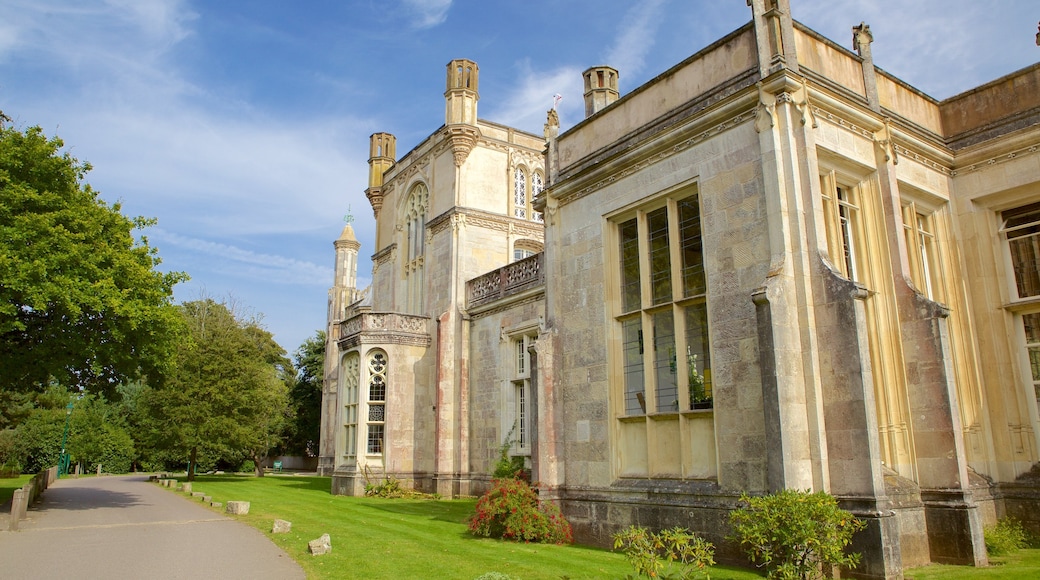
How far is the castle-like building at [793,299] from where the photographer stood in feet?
30.8

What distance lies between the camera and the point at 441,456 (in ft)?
77.9

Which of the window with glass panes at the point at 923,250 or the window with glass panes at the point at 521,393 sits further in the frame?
the window with glass panes at the point at 521,393

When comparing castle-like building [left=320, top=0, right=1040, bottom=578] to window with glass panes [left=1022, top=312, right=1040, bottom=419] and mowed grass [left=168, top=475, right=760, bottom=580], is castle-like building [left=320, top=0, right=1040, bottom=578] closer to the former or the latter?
window with glass panes [left=1022, top=312, right=1040, bottom=419]

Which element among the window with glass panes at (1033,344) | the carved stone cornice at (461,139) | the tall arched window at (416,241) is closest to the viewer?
the window with glass panes at (1033,344)

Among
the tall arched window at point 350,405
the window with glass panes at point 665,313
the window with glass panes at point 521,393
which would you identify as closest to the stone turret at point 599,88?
the window with glass panes at point 665,313

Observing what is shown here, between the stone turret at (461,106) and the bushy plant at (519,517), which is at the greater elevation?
the stone turret at (461,106)

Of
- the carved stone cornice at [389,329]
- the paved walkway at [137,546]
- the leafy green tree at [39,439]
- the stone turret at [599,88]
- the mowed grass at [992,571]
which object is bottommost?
the paved walkway at [137,546]

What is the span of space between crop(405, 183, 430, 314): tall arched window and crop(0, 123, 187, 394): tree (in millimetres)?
9763

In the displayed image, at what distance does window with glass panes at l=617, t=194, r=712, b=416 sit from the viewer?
11305 millimetres

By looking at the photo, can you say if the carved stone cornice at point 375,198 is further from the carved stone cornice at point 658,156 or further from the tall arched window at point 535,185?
the carved stone cornice at point 658,156

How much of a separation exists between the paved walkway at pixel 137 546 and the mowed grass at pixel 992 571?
331 inches

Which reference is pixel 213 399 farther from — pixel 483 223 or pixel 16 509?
pixel 16 509

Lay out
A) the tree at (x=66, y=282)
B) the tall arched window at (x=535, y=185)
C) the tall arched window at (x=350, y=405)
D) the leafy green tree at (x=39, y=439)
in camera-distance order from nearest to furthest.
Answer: the tree at (x=66, y=282) < the tall arched window at (x=350, y=405) < the tall arched window at (x=535, y=185) < the leafy green tree at (x=39, y=439)

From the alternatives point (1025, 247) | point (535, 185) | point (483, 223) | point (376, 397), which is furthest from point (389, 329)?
point (1025, 247)
